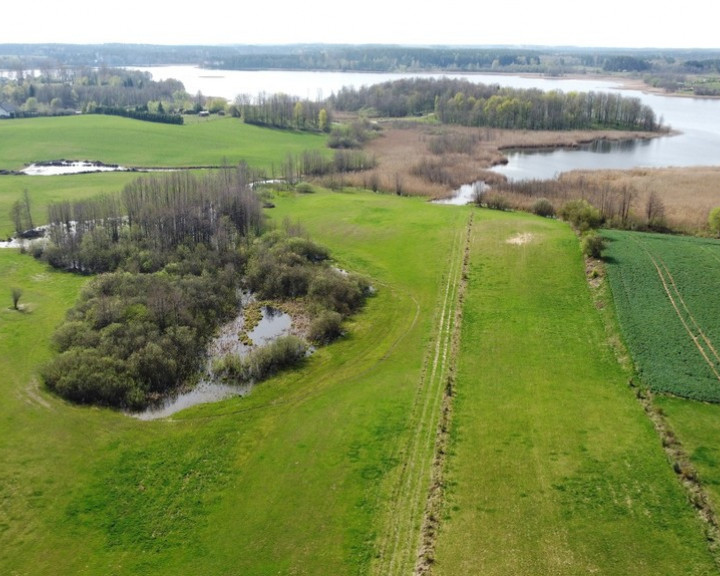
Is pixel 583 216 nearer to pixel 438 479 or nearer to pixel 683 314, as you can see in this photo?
pixel 683 314

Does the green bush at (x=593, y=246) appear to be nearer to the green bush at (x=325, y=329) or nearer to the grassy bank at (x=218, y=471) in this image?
the grassy bank at (x=218, y=471)


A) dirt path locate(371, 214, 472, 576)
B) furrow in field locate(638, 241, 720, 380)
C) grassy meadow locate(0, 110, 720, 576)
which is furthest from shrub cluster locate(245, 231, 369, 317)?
furrow in field locate(638, 241, 720, 380)

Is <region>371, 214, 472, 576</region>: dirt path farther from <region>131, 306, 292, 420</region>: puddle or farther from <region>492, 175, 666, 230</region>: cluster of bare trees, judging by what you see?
<region>492, 175, 666, 230</region>: cluster of bare trees

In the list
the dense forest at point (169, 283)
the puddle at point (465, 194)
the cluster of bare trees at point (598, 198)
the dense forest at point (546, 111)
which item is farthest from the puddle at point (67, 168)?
the dense forest at point (546, 111)

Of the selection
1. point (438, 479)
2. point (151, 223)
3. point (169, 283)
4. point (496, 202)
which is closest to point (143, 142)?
point (151, 223)

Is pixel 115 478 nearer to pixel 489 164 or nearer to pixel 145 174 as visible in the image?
pixel 145 174

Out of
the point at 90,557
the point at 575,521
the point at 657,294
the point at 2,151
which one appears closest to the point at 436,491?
the point at 575,521
